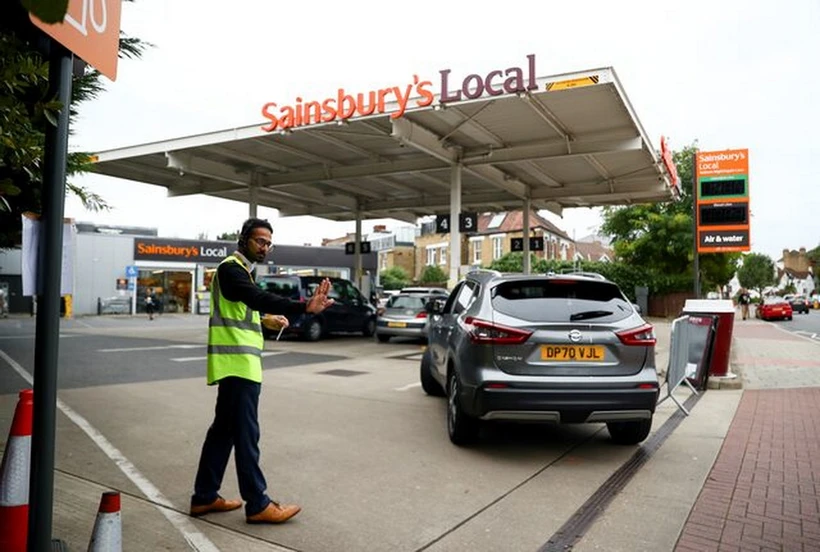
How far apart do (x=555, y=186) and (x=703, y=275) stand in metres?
20.6

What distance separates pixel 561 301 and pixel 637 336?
2.31 ft

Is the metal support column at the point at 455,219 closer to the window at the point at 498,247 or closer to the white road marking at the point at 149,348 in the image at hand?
the white road marking at the point at 149,348

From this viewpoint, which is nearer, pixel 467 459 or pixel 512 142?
pixel 467 459

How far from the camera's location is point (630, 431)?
231 inches

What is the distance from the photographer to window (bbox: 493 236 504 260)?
51.0 meters

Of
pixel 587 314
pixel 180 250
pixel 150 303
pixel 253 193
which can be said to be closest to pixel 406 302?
pixel 253 193

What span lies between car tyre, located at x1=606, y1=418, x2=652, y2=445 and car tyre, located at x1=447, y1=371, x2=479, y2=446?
1.36m

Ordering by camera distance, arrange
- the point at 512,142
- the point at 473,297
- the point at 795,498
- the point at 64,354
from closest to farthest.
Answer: the point at 795,498, the point at 473,297, the point at 64,354, the point at 512,142

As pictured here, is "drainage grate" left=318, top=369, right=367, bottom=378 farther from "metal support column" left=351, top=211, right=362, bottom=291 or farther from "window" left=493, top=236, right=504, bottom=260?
"window" left=493, top=236, right=504, bottom=260

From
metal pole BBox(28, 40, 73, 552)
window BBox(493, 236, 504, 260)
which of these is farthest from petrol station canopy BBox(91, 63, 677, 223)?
window BBox(493, 236, 504, 260)

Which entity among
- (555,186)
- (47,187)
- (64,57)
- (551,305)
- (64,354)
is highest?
(555,186)

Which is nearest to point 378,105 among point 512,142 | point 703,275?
point 512,142

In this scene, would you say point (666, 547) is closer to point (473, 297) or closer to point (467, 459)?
point (467, 459)

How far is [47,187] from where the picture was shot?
8.45 ft
